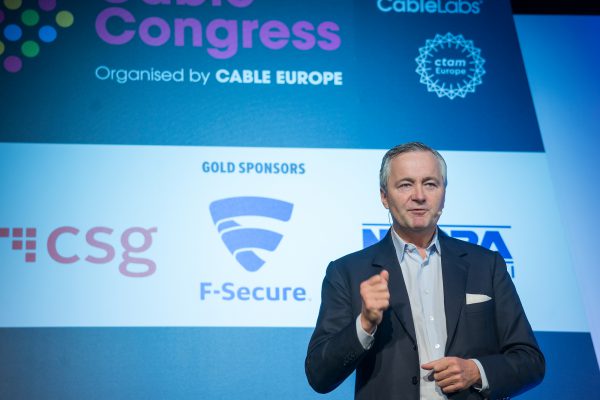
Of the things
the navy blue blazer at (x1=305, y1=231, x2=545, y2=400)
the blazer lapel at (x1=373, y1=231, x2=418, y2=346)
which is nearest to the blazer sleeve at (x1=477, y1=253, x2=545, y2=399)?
the navy blue blazer at (x1=305, y1=231, x2=545, y2=400)

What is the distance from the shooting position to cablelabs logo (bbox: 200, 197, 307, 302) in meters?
3.72

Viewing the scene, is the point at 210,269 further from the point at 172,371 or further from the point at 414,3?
the point at 414,3

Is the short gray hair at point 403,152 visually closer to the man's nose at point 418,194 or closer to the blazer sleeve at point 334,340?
the man's nose at point 418,194

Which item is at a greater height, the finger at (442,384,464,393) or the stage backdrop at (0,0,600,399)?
the stage backdrop at (0,0,600,399)

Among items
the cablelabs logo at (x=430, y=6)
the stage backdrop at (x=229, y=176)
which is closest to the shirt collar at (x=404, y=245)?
the stage backdrop at (x=229, y=176)

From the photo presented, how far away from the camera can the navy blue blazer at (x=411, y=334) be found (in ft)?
7.62

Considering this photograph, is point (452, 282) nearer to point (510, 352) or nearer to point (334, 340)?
point (510, 352)

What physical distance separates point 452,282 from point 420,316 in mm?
152

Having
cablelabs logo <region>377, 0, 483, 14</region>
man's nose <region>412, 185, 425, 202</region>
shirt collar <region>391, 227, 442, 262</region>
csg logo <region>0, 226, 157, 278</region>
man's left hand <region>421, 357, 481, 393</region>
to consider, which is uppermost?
cablelabs logo <region>377, 0, 483, 14</region>

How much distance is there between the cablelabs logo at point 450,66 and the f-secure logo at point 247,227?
98 cm

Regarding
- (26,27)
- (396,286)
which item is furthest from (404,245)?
(26,27)

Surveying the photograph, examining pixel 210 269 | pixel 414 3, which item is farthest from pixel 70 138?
pixel 414 3

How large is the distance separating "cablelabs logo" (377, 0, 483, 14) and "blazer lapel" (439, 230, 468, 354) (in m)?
1.86

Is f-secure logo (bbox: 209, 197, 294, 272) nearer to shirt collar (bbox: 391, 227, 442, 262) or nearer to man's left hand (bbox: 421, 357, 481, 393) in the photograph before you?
shirt collar (bbox: 391, 227, 442, 262)
